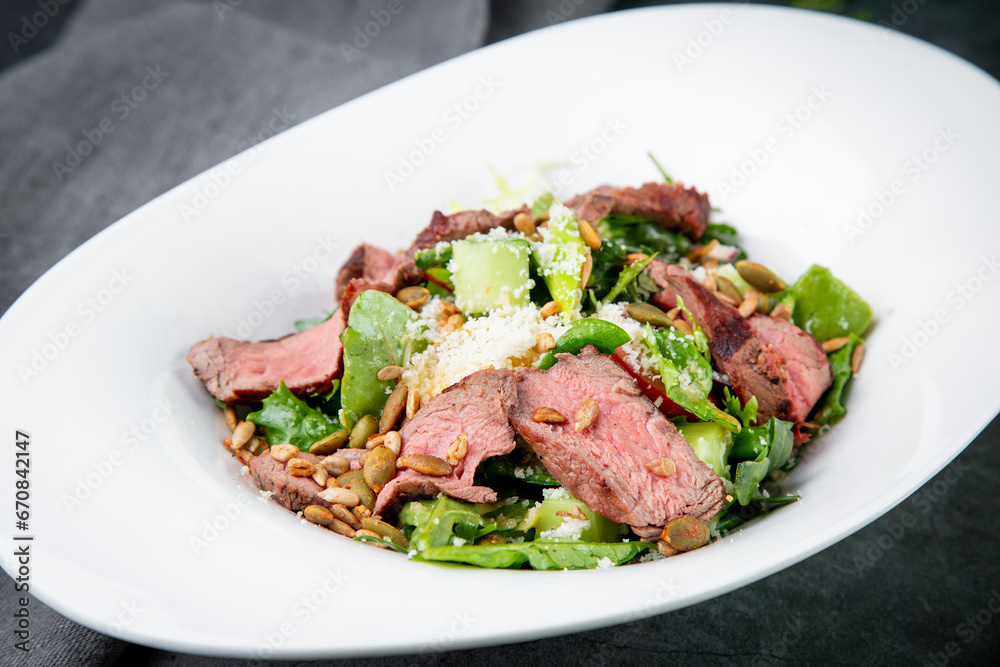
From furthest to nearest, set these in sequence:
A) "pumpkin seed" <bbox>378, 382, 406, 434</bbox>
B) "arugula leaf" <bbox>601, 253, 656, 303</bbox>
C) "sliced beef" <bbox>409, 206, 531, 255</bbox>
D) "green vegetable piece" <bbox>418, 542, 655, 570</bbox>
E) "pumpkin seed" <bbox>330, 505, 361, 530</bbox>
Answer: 1. "sliced beef" <bbox>409, 206, 531, 255</bbox>
2. "arugula leaf" <bbox>601, 253, 656, 303</bbox>
3. "pumpkin seed" <bbox>378, 382, 406, 434</bbox>
4. "pumpkin seed" <bbox>330, 505, 361, 530</bbox>
5. "green vegetable piece" <bbox>418, 542, 655, 570</bbox>

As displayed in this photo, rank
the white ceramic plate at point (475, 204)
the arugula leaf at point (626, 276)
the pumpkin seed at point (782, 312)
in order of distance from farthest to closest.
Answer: the pumpkin seed at point (782, 312)
the arugula leaf at point (626, 276)
the white ceramic plate at point (475, 204)

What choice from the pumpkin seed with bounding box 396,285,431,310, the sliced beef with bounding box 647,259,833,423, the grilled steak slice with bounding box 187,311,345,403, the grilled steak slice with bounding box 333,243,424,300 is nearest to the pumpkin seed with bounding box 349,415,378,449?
the grilled steak slice with bounding box 187,311,345,403

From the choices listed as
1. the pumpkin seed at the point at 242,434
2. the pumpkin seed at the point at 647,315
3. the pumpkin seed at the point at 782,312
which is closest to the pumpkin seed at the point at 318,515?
the pumpkin seed at the point at 242,434

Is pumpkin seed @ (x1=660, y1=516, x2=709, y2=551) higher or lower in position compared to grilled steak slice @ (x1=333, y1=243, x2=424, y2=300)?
higher

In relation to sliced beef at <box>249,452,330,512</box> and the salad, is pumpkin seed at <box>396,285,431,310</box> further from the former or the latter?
sliced beef at <box>249,452,330,512</box>

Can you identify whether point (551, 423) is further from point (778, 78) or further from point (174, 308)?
point (778, 78)

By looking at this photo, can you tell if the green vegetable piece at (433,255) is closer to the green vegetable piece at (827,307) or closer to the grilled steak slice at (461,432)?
the grilled steak slice at (461,432)

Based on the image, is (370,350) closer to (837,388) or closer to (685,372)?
(685,372)
